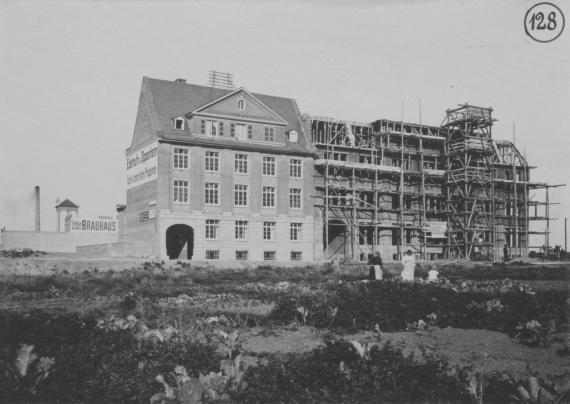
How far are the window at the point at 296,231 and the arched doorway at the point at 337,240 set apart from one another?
4525 mm

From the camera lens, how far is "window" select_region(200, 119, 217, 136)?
46.7 metres

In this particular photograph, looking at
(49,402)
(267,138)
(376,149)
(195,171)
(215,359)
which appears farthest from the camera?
(376,149)

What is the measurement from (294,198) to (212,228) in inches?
321

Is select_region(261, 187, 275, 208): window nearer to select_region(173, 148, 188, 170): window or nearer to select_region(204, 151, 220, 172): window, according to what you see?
select_region(204, 151, 220, 172): window

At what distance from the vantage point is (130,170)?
51.7 m

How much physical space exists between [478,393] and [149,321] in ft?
21.3

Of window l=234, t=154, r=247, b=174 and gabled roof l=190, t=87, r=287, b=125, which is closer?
gabled roof l=190, t=87, r=287, b=125

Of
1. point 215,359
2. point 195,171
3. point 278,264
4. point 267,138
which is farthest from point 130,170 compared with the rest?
point 215,359

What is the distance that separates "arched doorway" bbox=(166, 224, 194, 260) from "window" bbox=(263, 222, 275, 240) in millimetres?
6100

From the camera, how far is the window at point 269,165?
4916 cm

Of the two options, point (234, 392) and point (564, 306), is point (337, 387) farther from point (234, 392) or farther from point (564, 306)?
point (564, 306)

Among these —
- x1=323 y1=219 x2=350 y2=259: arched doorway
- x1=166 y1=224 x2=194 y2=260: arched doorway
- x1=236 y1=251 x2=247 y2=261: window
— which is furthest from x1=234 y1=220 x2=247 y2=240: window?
x1=323 y1=219 x2=350 y2=259: arched doorway

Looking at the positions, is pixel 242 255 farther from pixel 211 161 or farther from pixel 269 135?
pixel 269 135

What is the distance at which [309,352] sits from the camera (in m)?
7.83
